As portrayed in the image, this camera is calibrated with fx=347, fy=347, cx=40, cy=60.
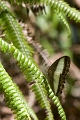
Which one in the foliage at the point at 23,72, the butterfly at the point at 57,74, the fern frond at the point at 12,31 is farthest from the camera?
the fern frond at the point at 12,31

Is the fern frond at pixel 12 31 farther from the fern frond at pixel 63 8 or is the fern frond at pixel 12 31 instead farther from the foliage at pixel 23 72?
the fern frond at pixel 63 8

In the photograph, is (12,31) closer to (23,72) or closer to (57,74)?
(23,72)

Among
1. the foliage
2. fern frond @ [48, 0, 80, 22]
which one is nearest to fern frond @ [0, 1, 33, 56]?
the foliage

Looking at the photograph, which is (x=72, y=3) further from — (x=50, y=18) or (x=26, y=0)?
(x=26, y=0)

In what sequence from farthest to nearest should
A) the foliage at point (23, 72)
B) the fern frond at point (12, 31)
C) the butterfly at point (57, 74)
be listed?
the fern frond at point (12, 31) → the butterfly at point (57, 74) → the foliage at point (23, 72)

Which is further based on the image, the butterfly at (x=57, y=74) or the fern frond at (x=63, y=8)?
the fern frond at (x=63, y=8)

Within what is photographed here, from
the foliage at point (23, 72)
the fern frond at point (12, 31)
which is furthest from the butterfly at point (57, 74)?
the fern frond at point (12, 31)

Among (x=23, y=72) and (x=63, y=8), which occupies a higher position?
(x=63, y=8)

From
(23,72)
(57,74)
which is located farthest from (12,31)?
(57,74)
